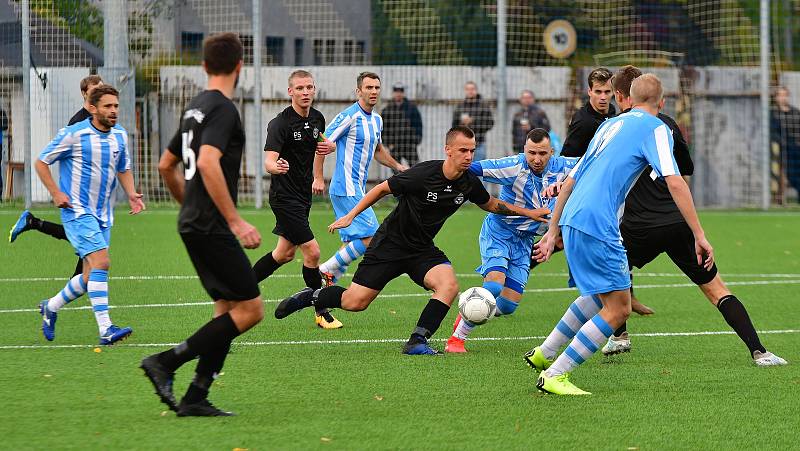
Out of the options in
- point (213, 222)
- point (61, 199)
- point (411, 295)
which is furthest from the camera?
point (411, 295)

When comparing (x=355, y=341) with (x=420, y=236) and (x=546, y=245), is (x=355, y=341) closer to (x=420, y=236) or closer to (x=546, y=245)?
(x=420, y=236)

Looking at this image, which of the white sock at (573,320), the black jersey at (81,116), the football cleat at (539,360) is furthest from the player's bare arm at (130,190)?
the white sock at (573,320)

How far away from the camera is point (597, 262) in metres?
6.85

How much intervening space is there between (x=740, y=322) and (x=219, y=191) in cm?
385

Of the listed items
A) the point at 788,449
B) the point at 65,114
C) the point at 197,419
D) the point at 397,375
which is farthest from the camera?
the point at 65,114

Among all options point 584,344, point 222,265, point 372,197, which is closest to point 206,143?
point 222,265

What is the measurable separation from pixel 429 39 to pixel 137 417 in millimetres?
17907

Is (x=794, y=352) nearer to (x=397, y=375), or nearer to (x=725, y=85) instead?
(x=397, y=375)

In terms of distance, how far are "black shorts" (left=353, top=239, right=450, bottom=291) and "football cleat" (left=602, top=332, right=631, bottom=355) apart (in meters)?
1.24

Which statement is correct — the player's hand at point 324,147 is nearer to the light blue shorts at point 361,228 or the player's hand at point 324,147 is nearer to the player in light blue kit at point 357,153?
the player in light blue kit at point 357,153

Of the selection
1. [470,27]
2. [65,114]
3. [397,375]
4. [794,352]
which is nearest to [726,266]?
[794,352]

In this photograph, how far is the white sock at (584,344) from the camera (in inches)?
274

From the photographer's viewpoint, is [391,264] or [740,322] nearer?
[740,322]

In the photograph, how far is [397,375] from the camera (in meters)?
7.65
